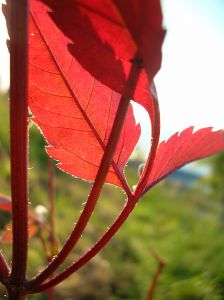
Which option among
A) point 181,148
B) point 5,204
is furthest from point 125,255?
point 181,148

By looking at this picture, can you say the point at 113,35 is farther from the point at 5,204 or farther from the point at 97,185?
the point at 5,204

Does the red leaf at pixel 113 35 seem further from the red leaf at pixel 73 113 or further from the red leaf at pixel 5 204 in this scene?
the red leaf at pixel 5 204

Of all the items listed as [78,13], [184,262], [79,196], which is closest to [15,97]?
[78,13]

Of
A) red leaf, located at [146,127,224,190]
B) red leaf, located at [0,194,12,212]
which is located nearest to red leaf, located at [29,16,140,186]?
red leaf, located at [146,127,224,190]

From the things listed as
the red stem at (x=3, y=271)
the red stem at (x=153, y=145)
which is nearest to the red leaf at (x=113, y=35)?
the red stem at (x=153, y=145)

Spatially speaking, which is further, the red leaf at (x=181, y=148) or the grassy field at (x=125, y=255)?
the grassy field at (x=125, y=255)

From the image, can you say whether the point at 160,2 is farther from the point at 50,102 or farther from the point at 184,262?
the point at 184,262
